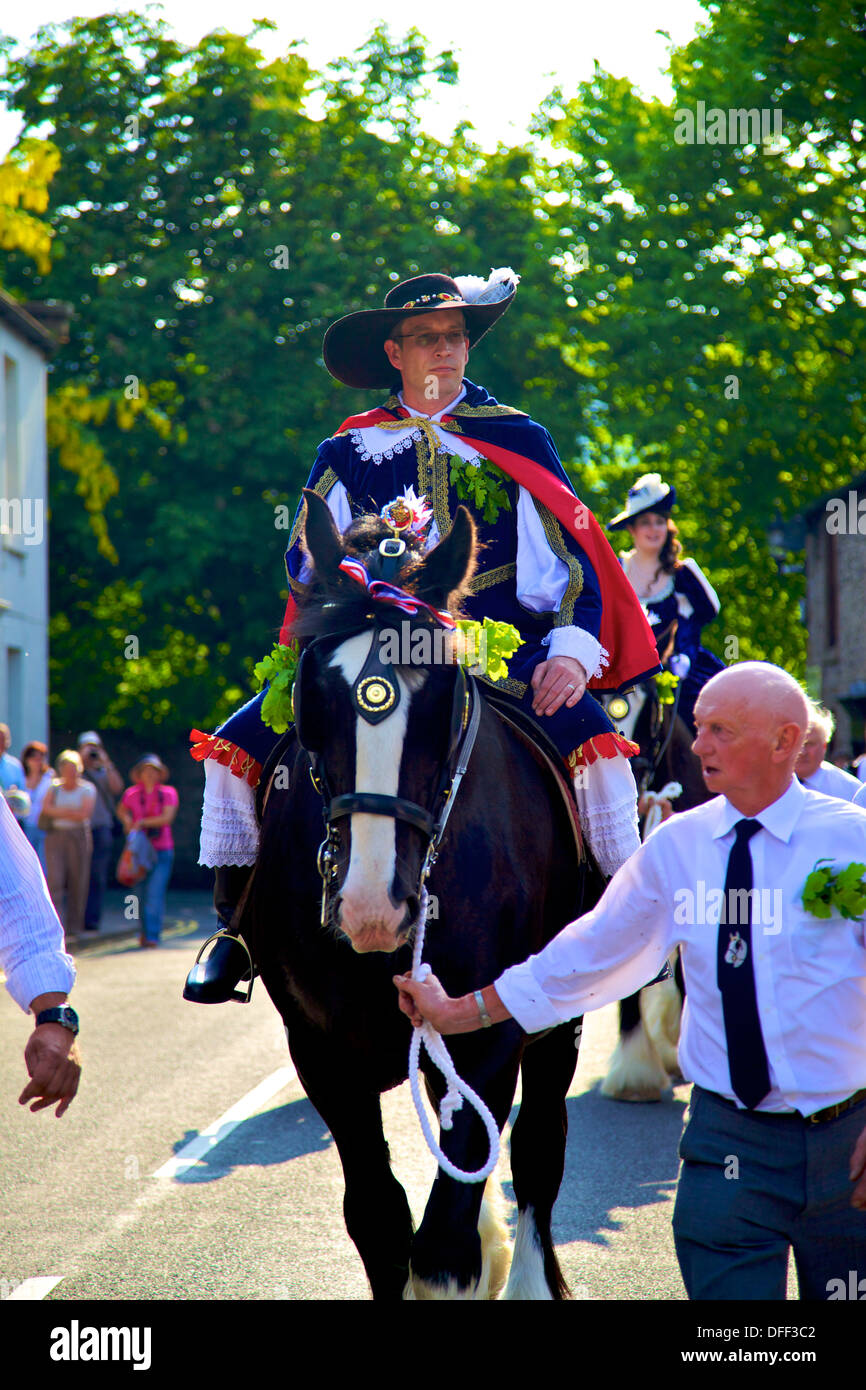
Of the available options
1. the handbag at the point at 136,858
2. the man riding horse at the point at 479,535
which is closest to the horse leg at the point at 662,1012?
the man riding horse at the point at 479,535

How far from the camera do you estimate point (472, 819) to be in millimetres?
4488

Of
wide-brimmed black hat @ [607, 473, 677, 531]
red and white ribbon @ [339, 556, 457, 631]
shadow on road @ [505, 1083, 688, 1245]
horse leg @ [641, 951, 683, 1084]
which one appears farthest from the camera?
wide-brimmed black hat @ [607, 473, 677, 531]

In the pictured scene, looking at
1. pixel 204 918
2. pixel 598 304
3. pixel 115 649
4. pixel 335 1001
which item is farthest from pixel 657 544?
pixel 115 649

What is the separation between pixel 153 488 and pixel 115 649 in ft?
11.9

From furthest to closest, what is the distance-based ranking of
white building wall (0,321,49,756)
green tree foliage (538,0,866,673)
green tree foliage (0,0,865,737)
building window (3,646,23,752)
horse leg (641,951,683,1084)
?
1. green tree foliage (0,0,865,737)
2. green tree foliage (538,0,866,673)
3. building window (3,646,23,752)
4. white building wall (0,321,49,756)
5. horse leg (641,951,683,1084)

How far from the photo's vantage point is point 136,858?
19266 mm

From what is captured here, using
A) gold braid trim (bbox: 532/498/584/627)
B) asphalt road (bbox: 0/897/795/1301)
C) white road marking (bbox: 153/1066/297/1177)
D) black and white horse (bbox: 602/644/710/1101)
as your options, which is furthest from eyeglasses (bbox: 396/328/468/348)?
white road marking (bbox: 153/1066/297/1177)

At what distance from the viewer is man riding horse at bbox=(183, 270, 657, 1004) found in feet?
16.7

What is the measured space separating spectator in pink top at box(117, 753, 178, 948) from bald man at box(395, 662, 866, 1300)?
52.4 ft

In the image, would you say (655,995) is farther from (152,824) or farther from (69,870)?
(152,824)

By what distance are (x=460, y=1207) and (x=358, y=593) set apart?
59.8 inches

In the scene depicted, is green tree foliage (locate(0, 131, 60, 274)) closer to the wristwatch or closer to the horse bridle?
the horse bridle

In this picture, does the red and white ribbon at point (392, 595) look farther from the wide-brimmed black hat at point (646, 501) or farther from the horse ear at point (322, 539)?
the wide-brimmed black hat at point (646, 501)

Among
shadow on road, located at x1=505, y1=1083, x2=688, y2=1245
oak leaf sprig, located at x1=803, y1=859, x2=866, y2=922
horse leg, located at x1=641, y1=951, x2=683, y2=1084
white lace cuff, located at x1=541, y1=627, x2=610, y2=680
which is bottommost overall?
shadow on road, located at x1=505, y1=1083, x2=688, y2=1245
